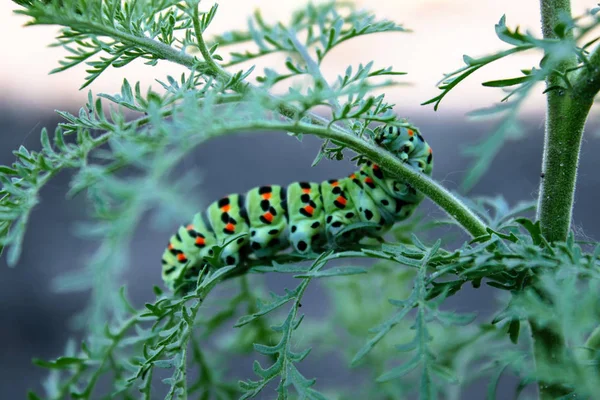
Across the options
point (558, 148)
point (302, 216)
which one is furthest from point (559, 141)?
point (302, 216)

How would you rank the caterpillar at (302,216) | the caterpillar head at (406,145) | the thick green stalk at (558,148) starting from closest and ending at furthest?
the thick green stalk at (558,148) → the caterpillar head at (406,145) → the caterpillar at (302,216)

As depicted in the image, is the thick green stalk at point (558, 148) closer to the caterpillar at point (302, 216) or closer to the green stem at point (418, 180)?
the green stem at point (418, 180)

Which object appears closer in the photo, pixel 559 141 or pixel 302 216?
pixel 559 141

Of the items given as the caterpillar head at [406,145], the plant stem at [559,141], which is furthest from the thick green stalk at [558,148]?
the caterpillar head at [406,145]

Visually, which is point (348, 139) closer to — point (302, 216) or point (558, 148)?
point (558, 148)

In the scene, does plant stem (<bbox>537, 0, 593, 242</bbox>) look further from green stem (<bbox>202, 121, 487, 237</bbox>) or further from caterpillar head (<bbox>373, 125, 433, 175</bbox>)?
caterpillar head (<bbox>373, 125, 433, 175</bbox>)

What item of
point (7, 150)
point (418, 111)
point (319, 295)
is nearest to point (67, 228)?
point (7, 150)

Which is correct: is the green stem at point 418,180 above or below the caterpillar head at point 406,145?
below

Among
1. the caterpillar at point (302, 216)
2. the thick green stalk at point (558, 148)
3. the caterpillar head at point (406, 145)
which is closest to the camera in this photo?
the thick green stalk at point (558, 148)
